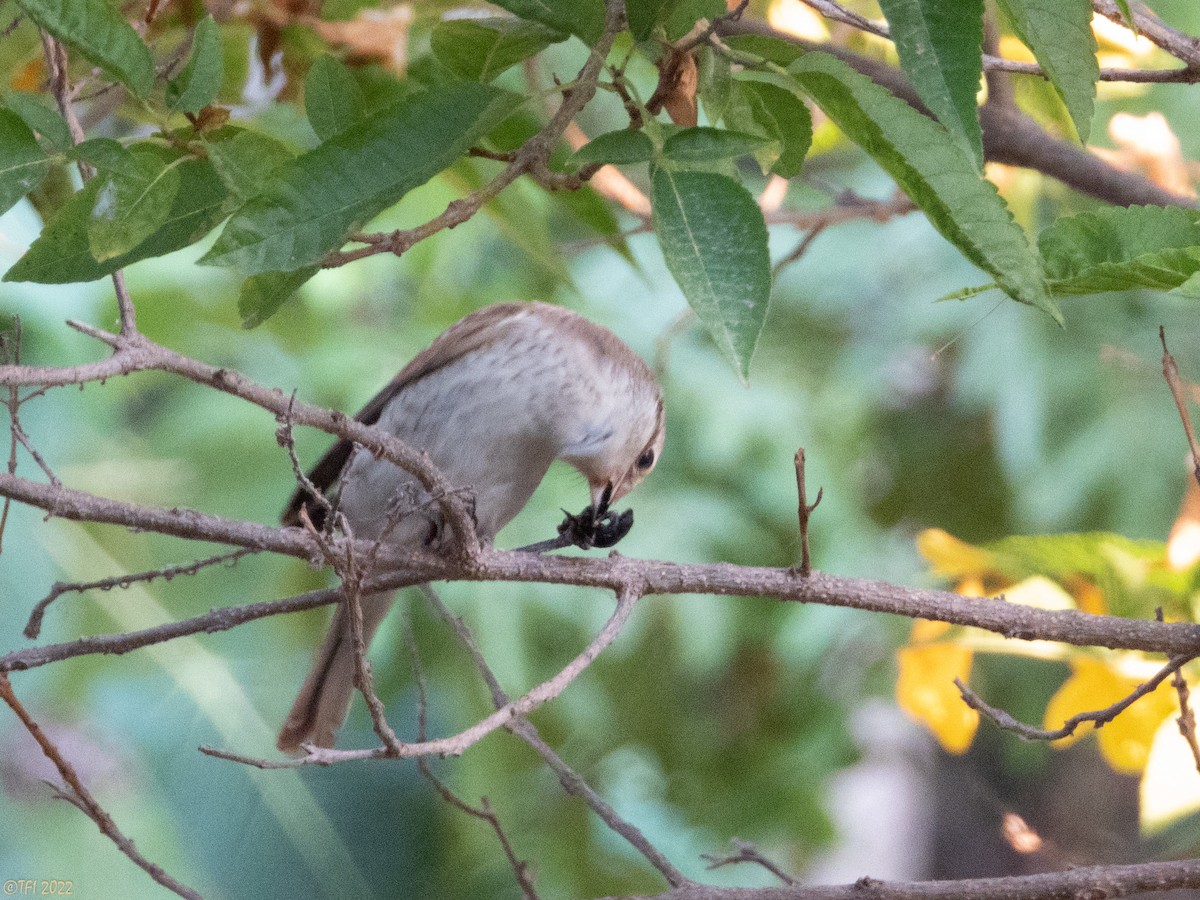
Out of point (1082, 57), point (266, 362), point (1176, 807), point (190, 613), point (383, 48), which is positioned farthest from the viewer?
point (266, 362)

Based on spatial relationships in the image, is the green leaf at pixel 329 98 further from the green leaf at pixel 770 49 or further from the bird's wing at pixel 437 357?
the bird's wing at pixel 437 357

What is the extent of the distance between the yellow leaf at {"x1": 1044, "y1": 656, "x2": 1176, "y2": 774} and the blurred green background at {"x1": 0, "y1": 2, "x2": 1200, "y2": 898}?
2.30 feet

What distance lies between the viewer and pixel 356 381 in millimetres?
3158

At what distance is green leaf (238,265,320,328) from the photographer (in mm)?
1042

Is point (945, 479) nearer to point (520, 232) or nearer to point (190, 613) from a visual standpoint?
point (190, 613)

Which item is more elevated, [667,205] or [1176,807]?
[667,205]

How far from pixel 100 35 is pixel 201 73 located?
0.08m

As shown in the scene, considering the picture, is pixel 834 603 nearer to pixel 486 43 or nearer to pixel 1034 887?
pixel 1034 887

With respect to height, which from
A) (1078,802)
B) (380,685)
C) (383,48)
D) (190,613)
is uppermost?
(383,48)

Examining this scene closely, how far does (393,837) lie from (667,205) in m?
1.71

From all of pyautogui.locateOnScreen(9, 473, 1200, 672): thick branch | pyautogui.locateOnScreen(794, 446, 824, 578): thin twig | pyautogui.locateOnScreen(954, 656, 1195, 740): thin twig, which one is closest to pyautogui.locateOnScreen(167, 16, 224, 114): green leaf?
pyautogui.locateOnScreen(9, 473, 1200, 672): thick branch

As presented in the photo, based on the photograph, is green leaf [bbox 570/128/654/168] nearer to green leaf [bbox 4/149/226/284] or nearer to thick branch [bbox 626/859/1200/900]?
green leaf [bbox 4/149/226/284]

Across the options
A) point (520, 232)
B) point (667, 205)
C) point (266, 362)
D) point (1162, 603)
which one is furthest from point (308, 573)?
point (667, 205)

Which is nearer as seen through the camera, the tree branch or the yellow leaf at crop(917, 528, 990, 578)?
the tree branch
